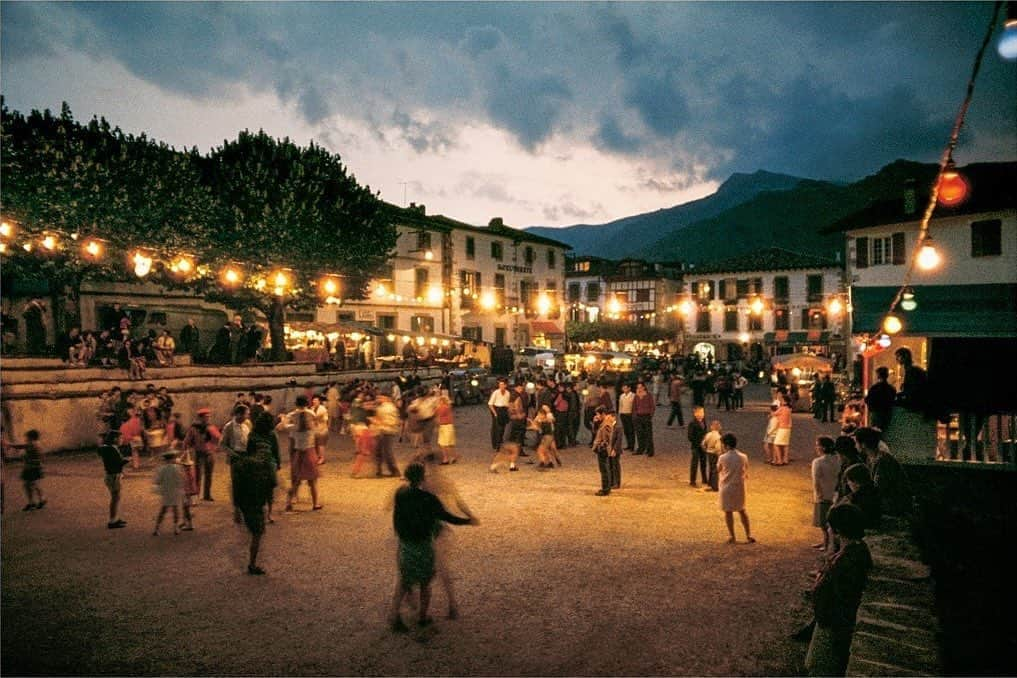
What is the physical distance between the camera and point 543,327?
4678 cm

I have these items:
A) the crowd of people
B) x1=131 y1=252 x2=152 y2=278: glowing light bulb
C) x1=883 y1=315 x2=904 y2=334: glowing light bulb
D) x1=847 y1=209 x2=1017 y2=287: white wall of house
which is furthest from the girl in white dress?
x1=847 y1=209 x2=1017 y2=287: white wall of house

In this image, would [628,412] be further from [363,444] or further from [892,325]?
[363,444]

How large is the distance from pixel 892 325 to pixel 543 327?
34.4 meters

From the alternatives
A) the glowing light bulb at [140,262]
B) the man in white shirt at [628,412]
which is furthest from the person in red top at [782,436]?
the glowing light bulb at [140,262]

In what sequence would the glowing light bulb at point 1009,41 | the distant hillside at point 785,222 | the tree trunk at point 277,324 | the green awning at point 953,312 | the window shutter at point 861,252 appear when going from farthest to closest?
the distant hillside at point 785,222 < the window shutter at point 861,252 < the tree trunk at point 277,324 < the green awning at point 953,312 < the glowing light bulb at point 1009,41

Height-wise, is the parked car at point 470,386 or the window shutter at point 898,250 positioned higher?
the window shutter at point 898,250

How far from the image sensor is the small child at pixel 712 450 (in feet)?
37.1

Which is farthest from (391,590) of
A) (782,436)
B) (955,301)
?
(955,301)

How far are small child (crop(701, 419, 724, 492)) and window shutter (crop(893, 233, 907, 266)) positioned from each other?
1934cm

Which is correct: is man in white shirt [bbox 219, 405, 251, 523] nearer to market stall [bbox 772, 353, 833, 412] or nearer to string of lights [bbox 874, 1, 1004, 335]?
string of lights [bbox 874, 1, 1004, 335]

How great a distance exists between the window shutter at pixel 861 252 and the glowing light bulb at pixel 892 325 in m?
16.1

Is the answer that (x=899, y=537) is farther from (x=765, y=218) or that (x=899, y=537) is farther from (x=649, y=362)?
(x=765, y=218)

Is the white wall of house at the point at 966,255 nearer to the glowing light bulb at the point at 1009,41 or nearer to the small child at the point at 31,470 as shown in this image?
the glowing light bulb at the point at 1009,41

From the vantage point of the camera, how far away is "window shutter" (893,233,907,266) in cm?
2541
